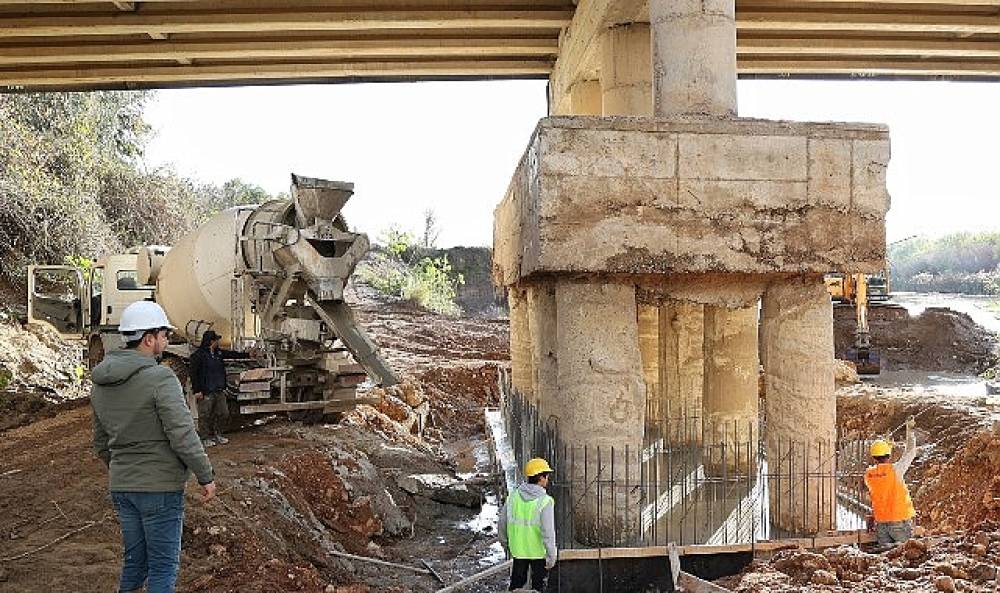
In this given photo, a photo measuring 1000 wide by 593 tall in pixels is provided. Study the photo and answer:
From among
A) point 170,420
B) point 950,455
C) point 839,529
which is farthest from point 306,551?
point 950,455

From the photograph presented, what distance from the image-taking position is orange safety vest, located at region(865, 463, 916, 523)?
6.25 meters

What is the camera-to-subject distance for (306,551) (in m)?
7.35

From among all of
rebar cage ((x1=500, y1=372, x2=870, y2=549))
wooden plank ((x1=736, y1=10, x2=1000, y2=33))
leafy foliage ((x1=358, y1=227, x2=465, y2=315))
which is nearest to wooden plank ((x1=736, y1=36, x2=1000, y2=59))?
wooden plank ((x1=736, y1=10, x2=1000, y2=33))

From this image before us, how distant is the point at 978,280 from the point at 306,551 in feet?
168

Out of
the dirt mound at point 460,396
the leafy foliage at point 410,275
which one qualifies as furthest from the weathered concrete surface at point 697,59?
the leafy foliage at point 410,275

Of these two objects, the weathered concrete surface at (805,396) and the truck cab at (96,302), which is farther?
the truck cab at (96,302)

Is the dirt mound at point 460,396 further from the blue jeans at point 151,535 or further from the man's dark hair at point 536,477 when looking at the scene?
the blue jeans at point 151,535

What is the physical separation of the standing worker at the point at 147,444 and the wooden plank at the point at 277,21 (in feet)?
28.8

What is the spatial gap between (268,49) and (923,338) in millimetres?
26021

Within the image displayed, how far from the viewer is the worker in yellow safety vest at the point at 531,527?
5.66m

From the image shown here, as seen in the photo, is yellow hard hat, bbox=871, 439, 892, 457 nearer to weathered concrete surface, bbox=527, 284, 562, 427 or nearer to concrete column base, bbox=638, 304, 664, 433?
weathered concrete surface, bbox=527, 284, 562, 427

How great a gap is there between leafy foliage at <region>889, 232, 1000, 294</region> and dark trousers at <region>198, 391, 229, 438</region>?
47.1 m

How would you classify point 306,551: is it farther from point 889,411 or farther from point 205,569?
→ point 889,411

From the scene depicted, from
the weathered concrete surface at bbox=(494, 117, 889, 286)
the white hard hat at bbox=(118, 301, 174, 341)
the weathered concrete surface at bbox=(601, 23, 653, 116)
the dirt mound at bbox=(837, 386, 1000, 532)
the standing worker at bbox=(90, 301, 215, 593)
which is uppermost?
the weathered concrete surface at bbox=(601, 23, 653, 116)
